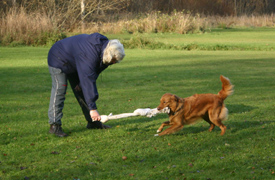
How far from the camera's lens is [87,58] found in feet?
20.9

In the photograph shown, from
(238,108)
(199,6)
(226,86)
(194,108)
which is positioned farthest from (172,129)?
(199,6)

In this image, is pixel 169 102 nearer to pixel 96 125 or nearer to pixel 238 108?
pixel 96 125

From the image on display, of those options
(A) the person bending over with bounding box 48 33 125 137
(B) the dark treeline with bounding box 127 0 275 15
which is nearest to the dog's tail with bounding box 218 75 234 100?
(A) the person bending over with bounding box 48 33 125 137

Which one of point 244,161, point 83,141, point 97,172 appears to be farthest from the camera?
point 83,141

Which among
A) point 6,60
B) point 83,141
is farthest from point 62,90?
point 6,60

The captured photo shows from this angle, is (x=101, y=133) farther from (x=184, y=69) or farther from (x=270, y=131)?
(x=184, y=69)

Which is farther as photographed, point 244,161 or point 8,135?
point 8,135

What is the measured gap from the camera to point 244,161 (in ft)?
18.9

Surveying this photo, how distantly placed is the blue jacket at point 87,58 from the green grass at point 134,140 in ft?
3.09

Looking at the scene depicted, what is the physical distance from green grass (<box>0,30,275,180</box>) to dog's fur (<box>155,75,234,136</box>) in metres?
0.26

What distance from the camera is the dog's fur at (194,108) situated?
23.5ft

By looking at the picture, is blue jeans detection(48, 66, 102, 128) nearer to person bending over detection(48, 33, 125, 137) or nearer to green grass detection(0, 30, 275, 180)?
person bending over detection(48, 33, 125, 137)

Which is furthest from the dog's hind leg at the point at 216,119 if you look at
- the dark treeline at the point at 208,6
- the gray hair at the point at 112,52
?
the dark treeline at the point at 208,6

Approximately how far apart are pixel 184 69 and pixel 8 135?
11.4m
